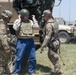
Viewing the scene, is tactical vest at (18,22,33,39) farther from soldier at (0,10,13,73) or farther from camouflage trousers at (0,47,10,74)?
camouflage trousers at (0,47,10,74)

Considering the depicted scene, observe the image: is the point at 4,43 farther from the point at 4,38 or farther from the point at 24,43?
the point at 24,43

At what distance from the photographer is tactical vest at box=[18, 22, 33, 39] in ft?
29.1

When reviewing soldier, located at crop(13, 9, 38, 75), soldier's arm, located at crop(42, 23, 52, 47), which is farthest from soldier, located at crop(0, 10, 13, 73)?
soldier's arm, located at crop(42, 23, 52, 47)

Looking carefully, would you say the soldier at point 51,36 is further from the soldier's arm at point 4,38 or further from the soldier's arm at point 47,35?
the soldier's arm at point 4,38

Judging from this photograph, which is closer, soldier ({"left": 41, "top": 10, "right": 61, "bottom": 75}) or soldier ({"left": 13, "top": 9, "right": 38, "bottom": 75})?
soldier ({"left": 13, "top": 9, "right": 38, "bottom": 75})

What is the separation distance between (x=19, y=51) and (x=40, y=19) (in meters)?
2.83

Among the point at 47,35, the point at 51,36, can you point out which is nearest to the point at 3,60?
the point at 47,35

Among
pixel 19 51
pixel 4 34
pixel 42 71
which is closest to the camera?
pixel 4 34

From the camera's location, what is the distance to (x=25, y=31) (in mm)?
8938

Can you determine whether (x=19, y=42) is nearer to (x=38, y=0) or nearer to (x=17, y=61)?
(x=17, y=61)

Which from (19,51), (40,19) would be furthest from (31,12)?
(19,51)

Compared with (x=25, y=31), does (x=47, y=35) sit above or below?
below

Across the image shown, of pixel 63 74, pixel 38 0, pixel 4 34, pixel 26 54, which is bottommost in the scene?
pixel 63 74

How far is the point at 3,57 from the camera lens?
8367mm
